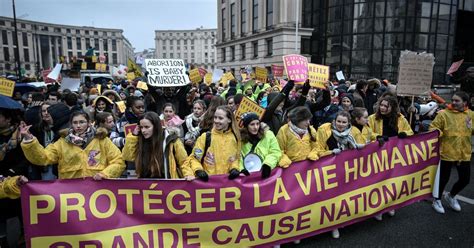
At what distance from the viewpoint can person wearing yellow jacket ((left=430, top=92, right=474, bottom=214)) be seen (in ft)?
14.6

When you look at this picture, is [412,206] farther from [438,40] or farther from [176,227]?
[438,40]

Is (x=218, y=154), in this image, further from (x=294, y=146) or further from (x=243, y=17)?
(x=243, y=17)

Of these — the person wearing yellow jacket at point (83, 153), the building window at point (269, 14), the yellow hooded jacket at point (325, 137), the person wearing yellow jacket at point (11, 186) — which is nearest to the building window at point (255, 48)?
the building window at point (269, 14)

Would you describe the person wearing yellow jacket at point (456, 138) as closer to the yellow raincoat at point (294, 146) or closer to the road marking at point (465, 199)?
the road marking at point (465, 199)

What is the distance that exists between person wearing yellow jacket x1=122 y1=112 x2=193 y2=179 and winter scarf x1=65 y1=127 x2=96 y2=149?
1.34ft

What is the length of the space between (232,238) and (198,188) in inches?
25.4

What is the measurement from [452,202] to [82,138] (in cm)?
513

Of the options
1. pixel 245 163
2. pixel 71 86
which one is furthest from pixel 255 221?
pixel 71 86

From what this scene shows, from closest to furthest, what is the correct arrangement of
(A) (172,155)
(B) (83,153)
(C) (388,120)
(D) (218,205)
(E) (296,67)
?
(D) (218,205) → (B) (83,153) → (A) (172,155) → (C) (388,120) → (E) (296,67)

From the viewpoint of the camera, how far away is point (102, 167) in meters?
3.39

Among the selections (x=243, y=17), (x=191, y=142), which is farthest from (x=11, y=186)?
(x=243, y=17)

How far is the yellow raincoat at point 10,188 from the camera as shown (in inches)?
115

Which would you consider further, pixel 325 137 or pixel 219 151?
pixel 325 137

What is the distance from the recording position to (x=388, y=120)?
15.1 ft
